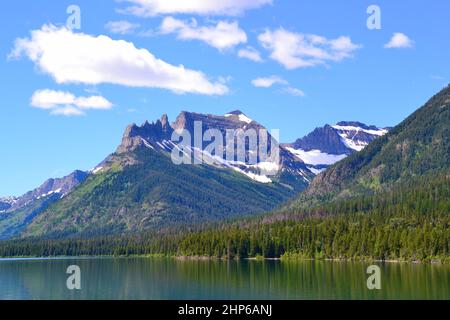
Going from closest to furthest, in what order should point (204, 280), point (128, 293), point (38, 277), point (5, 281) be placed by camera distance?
point (128, 293) < point (204, 280) < point (5, 281) < point (38, 277)

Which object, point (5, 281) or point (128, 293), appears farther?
point (5, 281)

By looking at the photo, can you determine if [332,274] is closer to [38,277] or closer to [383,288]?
[383,288]

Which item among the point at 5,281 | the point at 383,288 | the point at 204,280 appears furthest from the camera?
the point at 5,281
